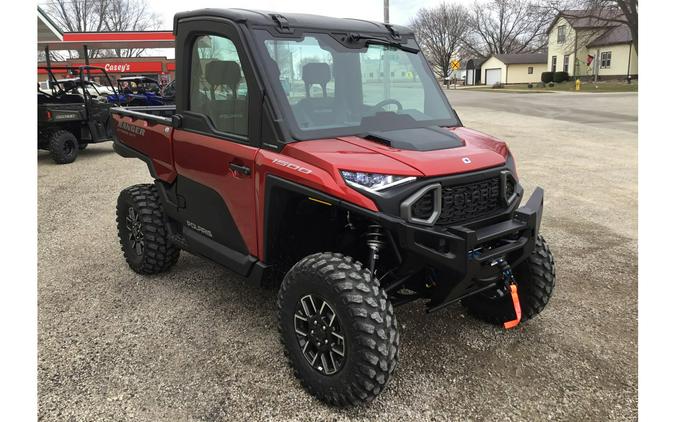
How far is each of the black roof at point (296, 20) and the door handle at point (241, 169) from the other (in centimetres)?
88

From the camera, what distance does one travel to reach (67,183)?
9.60 meters

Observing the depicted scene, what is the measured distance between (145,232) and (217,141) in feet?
4.57

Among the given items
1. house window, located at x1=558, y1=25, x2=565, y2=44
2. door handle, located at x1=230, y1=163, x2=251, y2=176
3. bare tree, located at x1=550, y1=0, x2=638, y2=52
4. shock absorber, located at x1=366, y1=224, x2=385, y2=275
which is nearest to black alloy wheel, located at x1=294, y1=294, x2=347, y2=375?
shock absorber, located at x1=366, y1=224, x2=385, y2=275

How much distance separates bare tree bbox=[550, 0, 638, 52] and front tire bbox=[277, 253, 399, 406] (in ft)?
157

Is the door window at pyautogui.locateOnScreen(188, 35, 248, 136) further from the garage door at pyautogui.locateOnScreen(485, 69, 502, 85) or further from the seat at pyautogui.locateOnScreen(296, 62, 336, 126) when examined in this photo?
the garage door at pyautogui.locateOnScreen(485, 69, 502, 85)

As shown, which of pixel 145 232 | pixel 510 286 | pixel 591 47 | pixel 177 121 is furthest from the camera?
pixel 591 47

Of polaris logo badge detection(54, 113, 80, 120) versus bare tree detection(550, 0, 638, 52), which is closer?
polaris logo badge detection(54, 113, 80, 120)

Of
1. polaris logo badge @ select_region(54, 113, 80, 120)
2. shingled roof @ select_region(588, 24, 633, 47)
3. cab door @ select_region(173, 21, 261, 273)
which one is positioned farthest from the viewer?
shingled roof @ select_region(588, 24, 633, 47)

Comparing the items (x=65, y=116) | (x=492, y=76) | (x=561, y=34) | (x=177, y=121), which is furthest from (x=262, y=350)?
(x=492, y=76)

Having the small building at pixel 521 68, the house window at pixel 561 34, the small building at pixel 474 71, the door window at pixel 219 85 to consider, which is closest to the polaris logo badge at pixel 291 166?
the door window at pixel 219 85

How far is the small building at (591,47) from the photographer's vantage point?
50.0m

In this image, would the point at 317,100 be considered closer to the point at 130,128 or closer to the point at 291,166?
the point at 291,166

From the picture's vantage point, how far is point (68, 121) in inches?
454

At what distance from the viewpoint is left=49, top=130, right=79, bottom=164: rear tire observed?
1141cm
